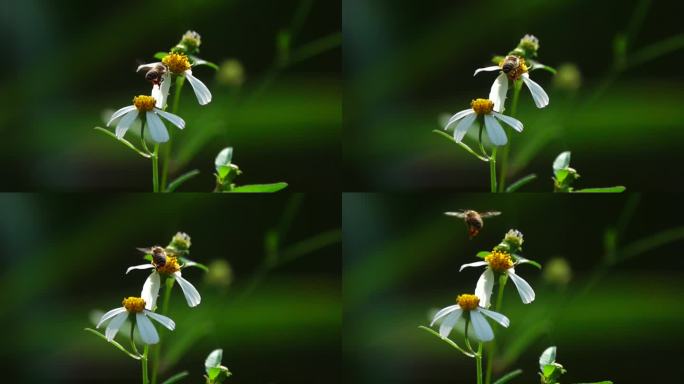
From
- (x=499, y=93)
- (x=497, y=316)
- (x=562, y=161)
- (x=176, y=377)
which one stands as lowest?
(x=176, y=377)

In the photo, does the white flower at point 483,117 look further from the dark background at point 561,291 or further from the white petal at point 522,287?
the white petal at point 522,287

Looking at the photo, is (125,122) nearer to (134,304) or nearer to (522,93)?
(134,304)

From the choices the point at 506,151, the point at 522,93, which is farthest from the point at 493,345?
the point at 522,93

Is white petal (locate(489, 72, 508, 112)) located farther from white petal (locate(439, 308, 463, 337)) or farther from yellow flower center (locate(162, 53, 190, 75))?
yellow flower center (locate(162, 53, 190, 75))

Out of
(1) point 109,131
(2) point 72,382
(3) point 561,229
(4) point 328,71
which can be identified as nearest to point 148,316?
(2) point 72,382

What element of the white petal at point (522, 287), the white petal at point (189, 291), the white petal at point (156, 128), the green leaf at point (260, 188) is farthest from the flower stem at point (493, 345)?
the white petal at point (156, 128)

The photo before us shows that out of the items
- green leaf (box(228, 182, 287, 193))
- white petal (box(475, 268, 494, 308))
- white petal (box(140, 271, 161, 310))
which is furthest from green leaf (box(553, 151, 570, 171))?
white petal (box(140, 271, 161, 310))

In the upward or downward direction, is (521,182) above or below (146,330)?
above

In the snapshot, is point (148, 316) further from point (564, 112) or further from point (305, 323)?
point (564, 112)
